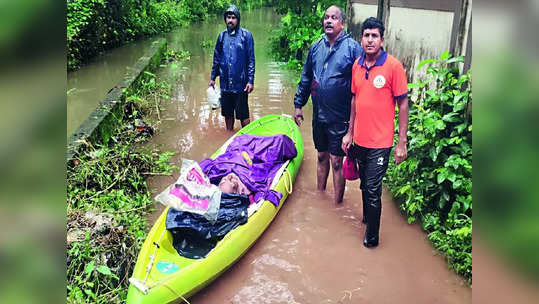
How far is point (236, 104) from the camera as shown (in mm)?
6762

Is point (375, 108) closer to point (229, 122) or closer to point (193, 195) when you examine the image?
point (193, 195)

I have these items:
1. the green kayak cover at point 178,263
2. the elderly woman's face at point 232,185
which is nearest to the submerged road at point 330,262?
the green kayak cover at point 178,263

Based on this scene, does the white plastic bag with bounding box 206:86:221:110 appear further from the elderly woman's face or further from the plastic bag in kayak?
the plastic bag in kayak

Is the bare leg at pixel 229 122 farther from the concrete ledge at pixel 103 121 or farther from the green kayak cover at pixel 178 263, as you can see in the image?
the green kayak cover at pixel 178 263

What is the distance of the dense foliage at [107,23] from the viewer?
960 centimetres

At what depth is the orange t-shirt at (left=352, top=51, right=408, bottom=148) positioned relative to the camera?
3416 millimetres

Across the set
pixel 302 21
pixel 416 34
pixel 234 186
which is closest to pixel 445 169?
pixel 234 186

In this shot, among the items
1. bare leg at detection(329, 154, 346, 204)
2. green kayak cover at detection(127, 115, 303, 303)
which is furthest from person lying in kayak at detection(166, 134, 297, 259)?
bare leg at detection(329, 154, 346, 204)

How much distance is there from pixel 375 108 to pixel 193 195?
1.84 m
